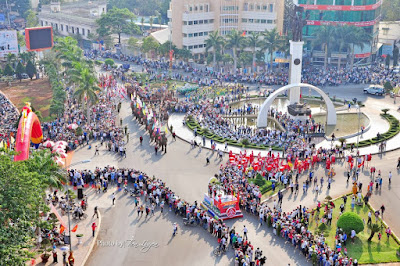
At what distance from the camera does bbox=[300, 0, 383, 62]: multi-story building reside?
105 m

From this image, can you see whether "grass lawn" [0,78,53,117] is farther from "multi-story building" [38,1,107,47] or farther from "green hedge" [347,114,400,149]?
"green hedge" [347,114,400,149]

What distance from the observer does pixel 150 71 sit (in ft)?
331

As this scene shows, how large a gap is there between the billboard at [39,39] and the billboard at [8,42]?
10.7 ft

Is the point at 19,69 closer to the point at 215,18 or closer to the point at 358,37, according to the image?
the point at 215,18

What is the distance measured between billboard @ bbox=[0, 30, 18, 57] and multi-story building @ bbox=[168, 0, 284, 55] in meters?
29.8

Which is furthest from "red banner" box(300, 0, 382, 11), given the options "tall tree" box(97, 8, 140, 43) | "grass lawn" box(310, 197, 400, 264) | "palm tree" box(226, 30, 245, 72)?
"grass lawn" box(310, 197, 400, 264)

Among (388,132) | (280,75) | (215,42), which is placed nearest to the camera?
(388,132)

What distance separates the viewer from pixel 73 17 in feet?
448

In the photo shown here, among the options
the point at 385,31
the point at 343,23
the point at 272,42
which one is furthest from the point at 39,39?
the point at 385,31

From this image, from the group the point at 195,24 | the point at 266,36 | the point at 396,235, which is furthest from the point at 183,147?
the point at 195,24

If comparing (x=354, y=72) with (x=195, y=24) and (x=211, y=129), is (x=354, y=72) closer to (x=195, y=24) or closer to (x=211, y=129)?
(x=195, y=24)

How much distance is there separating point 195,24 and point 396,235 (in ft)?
244

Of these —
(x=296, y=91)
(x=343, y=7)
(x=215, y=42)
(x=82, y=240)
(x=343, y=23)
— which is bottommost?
(x=82, y=240)

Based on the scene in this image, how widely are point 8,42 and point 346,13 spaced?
208 ft
